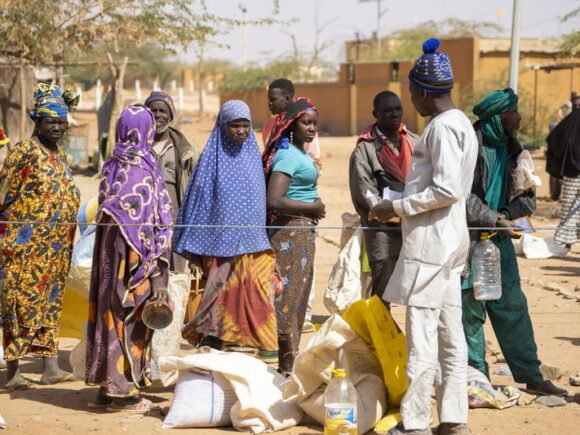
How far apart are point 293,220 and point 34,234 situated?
1625 mm

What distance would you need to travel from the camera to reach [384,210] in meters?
5.21

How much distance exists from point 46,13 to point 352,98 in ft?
69.8

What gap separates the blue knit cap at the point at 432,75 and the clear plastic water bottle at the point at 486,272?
3.78 ft

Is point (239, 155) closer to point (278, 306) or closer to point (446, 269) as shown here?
point (278, 306)

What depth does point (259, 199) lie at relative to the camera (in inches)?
252

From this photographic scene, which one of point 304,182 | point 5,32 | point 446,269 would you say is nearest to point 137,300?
point 304,182

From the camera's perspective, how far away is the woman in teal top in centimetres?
654

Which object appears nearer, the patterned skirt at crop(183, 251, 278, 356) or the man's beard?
the patterned skirt at crop(183, 251, 278, 356)

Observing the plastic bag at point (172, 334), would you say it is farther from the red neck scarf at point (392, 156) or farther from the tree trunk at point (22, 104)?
the tree trunk at point (22, 104)

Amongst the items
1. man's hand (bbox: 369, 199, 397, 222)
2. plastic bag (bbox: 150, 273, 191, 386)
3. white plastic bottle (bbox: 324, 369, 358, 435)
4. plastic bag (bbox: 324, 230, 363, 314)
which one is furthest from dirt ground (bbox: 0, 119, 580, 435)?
man's hand (bbox: 369, 199, 397, 222)

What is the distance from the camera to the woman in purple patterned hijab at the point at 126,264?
578 centimetres

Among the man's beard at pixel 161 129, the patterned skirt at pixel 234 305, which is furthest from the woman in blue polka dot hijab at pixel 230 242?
the man's beard at pixel 161 129

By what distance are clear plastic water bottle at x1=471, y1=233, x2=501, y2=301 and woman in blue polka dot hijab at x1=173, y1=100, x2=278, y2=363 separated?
1.30 m

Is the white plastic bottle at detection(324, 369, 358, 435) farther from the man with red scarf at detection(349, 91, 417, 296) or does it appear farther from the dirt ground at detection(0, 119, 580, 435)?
the man with red scarf at detection(349, 91, 417, 296)
